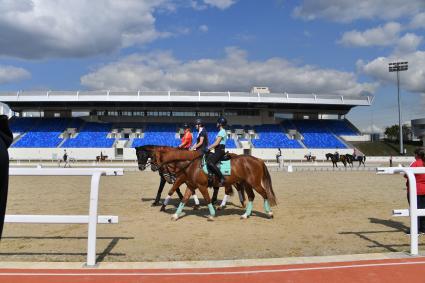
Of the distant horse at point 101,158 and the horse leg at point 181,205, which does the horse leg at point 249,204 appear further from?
the distant horse at point 101,158

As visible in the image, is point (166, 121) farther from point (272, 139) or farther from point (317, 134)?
point (317, 134)

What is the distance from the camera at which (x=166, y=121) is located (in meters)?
59.9

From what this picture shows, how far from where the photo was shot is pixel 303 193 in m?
15.0

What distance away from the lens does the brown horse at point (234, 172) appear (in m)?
9.21

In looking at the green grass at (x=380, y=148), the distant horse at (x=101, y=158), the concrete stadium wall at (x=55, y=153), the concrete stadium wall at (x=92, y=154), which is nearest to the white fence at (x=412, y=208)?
the distant horse at (x=101, y=158)

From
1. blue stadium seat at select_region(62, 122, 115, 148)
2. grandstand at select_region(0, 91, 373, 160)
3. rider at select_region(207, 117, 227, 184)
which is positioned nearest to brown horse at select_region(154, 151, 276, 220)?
rider at select_region(207, 117, 227, 184)

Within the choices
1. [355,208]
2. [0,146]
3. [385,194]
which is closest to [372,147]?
[385,194]

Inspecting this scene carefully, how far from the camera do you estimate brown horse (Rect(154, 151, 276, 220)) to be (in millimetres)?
9211

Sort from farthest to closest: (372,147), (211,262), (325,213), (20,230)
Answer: (372,147), (325,213), (20,230), (211,262)

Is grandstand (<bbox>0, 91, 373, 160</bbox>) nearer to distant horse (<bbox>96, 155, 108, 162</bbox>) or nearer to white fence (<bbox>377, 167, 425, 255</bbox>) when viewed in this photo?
distant horse (<bbox>96, 155, 108, 162</bbox>)

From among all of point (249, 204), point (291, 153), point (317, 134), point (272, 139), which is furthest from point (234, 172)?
point (317, 134)

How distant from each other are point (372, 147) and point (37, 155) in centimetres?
4911

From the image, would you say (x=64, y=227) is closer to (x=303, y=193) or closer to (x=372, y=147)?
(x=303, y=193)

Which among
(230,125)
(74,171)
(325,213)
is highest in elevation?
(230,125)
